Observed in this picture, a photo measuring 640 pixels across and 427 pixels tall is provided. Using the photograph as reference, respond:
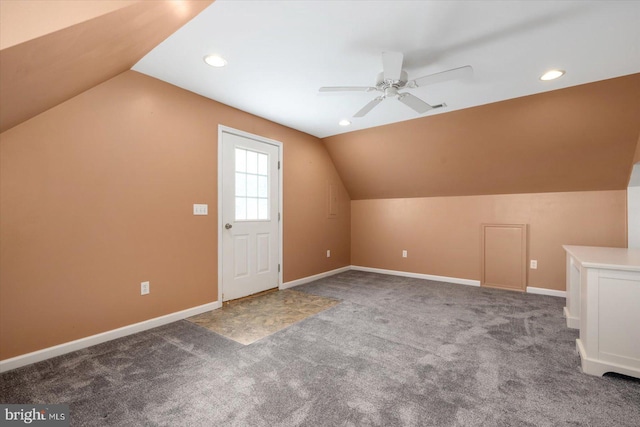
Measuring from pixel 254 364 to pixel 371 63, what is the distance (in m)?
2.62

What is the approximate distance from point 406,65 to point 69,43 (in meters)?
2.33

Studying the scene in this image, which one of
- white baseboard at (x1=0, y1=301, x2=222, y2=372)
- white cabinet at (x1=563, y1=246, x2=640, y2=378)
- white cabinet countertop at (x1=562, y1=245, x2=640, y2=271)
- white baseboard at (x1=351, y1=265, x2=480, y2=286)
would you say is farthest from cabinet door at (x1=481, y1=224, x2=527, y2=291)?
white baseboard at (x1=0, y1=301, x2=222, y2=372)

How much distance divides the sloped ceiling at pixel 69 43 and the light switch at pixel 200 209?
4.56 feet

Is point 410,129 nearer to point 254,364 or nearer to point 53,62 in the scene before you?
point 254,364

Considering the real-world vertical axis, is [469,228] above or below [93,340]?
above

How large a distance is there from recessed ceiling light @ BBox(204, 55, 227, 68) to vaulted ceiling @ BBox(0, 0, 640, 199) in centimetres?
7

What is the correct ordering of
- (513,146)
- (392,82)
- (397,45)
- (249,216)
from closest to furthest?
(397,45) → (392,82) → (513,146) → (249,216)

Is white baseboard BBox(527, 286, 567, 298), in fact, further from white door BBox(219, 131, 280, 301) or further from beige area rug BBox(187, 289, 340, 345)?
white door BBox(219, 131, 280, 301)

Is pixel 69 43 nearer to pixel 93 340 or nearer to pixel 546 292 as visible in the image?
pixel 93 340

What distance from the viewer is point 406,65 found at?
8.32 ft

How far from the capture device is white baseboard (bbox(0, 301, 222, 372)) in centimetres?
208

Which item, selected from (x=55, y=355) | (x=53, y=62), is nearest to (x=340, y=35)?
(x=53, y=62)

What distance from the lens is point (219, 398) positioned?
176 centimetres

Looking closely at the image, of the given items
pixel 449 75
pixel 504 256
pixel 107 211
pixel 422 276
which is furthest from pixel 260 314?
pixel 504 256
